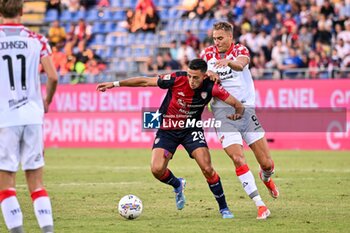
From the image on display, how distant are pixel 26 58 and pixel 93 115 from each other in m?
19.4

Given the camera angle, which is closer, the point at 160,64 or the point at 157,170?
the point at 157,170

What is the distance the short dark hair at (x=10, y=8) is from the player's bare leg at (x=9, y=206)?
1.54 m

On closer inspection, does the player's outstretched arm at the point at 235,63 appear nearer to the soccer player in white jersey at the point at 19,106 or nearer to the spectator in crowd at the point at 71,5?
the soccer player in white jersey at the point at 19,106

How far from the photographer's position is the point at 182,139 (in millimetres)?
12133

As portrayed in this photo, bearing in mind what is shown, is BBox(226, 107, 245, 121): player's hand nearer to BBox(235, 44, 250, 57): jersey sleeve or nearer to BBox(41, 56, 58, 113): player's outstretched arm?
BBox(235, 44, 250, 57): jersey sleeve

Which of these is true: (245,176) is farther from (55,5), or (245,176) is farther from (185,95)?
(55,5)

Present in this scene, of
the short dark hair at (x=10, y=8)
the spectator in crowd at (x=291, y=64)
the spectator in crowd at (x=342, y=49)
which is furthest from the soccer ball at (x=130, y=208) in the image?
the spectator in crowd at (x=342, y=49)

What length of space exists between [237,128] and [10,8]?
15.4 ft

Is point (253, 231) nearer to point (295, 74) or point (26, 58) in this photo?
point (26, 58)

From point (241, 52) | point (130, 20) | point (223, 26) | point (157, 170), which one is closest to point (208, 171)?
point (157, 170)

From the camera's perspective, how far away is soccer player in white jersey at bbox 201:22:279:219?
1168 cm

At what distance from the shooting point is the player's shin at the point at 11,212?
8.44 meters

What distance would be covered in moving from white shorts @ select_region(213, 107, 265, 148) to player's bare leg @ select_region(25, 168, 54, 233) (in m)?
3.87

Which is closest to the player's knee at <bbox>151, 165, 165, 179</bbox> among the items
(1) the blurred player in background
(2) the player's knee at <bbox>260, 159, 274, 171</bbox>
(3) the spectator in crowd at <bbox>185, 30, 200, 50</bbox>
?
(1) the blurred player in background
